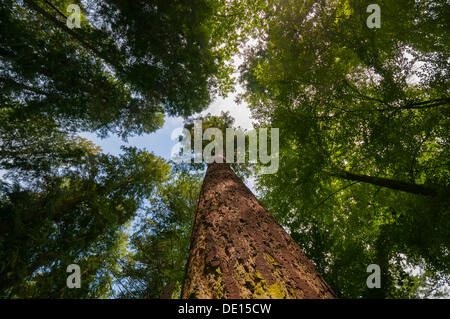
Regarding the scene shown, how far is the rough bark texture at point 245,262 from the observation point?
54.0 inches

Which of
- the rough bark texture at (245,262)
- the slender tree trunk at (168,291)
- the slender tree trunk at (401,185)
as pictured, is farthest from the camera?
the slender tree trunk at (168,291)

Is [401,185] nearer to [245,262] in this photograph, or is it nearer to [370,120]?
[370,120]

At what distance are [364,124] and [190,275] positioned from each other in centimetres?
646

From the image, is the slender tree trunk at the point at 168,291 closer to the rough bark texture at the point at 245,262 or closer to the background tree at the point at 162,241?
the background tree at the point at 162,241

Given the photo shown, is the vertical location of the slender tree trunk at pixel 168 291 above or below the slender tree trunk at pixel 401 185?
below

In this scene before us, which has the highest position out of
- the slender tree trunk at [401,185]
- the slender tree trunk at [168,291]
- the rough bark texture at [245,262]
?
the slender tree trunk at [401,185]

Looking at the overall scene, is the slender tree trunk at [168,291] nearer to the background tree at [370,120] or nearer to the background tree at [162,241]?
the background tree at [162,241]

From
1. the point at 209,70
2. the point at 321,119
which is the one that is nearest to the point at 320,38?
the point at 321,119

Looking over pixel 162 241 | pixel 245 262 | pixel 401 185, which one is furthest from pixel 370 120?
pixel 162 241

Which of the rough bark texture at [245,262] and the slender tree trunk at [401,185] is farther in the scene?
the slender tree trunk at [401,185]

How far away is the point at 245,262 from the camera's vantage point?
1618mm

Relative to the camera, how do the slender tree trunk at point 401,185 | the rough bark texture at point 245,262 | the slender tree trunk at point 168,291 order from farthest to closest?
1. the slender tree trunk at point 168,291
2. the slender tree trunk at point 401,185
3. the rough bark texture at point 245,262

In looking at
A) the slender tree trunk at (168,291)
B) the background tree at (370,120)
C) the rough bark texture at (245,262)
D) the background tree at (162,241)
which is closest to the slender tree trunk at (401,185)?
the background tree at (370,120)
